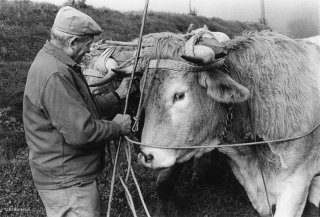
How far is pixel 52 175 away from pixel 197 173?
359cm

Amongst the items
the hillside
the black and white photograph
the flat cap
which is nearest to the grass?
the black and white photograph

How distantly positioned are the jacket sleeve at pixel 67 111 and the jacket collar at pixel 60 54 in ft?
0.59

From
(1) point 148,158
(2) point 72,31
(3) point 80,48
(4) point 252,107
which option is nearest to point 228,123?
(4) point 252,107

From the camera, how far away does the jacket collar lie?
3.60 m

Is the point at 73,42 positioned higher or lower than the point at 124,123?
higher

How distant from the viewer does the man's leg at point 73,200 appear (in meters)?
3.62

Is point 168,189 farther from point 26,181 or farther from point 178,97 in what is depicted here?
point 178,97

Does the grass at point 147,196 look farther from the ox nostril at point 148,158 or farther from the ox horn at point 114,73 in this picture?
the ox nostril at point 148,158

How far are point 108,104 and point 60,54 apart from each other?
96cm

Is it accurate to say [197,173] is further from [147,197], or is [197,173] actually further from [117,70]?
[117,70]

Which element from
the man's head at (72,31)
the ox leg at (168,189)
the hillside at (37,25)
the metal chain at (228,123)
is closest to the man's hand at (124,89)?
the man's head at (72,31)

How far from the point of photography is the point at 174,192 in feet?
20.7

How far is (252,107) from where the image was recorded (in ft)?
14.1

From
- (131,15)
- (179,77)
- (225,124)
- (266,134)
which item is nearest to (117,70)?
(179,77)
